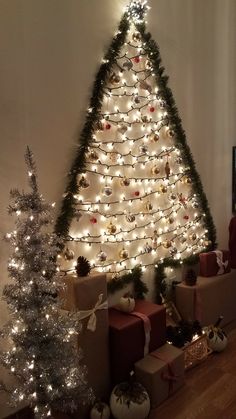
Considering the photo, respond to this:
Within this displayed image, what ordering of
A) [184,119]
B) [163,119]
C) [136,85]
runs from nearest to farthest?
1. [136,85]
2. [163,119]
3. [184,119]

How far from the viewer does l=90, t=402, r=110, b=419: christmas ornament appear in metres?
2.15

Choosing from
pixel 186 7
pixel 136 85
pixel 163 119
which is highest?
pixel 186 7

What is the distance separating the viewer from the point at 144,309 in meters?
2.60

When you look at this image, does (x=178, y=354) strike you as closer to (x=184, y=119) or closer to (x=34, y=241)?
(x=34, y=241)

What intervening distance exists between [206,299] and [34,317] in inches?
67.5

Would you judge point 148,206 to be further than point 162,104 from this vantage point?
No

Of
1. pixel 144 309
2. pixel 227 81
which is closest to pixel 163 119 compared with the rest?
pixel 227 81

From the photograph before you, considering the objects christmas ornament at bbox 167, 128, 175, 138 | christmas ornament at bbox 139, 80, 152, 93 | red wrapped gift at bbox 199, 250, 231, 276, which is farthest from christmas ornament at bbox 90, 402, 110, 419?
christmas ornament at bbox 139, 80, 152, 93

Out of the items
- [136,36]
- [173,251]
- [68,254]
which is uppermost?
[136,36]

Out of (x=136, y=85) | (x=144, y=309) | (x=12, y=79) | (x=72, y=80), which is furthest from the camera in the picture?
(x=136, y=85)

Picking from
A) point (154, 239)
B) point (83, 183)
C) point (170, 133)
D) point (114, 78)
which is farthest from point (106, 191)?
point (170, 133)

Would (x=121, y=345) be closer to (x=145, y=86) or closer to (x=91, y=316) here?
(x=91, y=316)

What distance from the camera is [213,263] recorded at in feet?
10.7

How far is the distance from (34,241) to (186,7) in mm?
2606
